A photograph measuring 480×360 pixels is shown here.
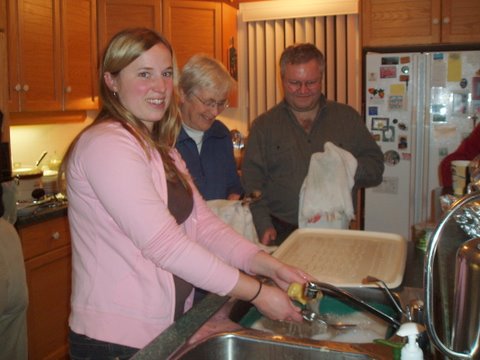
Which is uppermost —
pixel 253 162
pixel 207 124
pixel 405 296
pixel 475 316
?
pixel 207 124

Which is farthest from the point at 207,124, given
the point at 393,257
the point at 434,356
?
the point at 434,356

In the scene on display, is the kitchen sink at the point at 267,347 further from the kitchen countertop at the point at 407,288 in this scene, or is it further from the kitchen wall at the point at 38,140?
the kitchen wall at the point at 38,140

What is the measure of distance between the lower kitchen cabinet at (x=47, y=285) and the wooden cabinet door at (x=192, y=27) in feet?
4.69

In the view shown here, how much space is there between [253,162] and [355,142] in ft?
1.44

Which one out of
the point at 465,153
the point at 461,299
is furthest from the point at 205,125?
the point at 461,299

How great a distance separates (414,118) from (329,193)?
5.53 feet

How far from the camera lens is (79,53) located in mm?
2928

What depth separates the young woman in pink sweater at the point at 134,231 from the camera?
0.99 metres

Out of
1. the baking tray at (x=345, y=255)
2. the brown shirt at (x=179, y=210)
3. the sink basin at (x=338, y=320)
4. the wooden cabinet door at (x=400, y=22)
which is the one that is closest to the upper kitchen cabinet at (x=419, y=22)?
the wooden cabinet door at (x=400, y=22)

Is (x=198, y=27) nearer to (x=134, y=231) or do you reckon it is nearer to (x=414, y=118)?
(x=414, y=118)

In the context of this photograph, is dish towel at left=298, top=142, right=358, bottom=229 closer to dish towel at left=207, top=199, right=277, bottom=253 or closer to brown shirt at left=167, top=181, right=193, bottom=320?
dish towel at left=207, top=199, right=277, bottom=253

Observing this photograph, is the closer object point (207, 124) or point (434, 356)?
point (434, 356)

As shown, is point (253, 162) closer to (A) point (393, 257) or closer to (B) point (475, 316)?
(A) point (393, 257)

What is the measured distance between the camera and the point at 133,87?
1.12 metres
